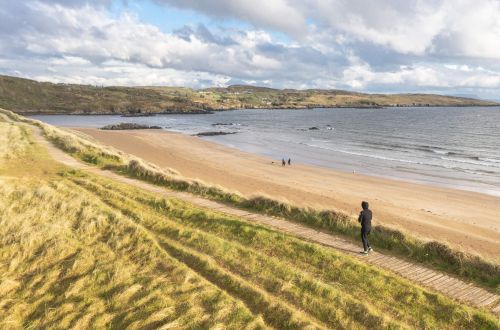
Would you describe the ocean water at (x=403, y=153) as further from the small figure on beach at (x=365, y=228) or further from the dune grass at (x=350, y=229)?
the small figure on beach at (x=365, y=228)

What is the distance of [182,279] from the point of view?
10648 mm

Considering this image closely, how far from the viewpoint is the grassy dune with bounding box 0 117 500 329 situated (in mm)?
8992

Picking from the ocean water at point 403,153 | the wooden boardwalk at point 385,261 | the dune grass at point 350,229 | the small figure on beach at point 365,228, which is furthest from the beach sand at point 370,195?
the ocean water at point 403,153

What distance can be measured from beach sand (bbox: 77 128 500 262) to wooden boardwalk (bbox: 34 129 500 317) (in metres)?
2.31

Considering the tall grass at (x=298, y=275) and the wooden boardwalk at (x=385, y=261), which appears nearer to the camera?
the tall grass at (x=298, y=275)

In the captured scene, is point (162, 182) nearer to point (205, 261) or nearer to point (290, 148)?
point (205, 261)

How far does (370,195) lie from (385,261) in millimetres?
18039

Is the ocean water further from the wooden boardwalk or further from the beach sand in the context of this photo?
the wooden boardwalk

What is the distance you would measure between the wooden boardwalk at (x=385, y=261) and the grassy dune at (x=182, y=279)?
76 centimetres

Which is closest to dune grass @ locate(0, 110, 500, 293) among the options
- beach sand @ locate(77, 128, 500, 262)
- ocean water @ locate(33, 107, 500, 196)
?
beach sand @ locate(77, 128, 500, 262)

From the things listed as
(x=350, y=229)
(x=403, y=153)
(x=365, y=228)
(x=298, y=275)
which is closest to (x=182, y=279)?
(x=298, y=275)

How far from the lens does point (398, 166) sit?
4531 centimetres

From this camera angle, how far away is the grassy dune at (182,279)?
8.99m

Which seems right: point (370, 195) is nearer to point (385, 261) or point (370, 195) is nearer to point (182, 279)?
point (385, 261)
